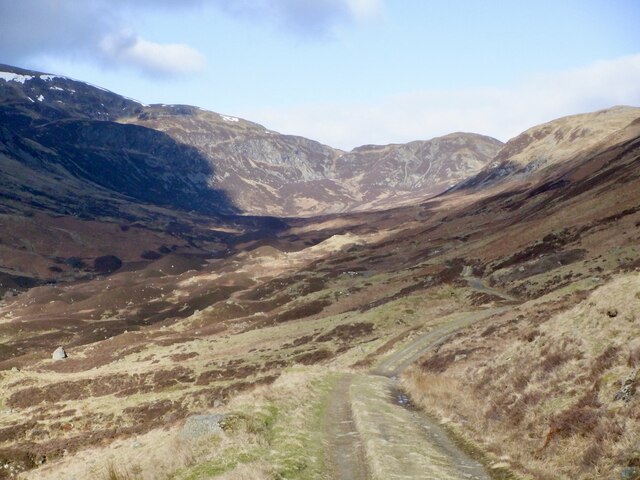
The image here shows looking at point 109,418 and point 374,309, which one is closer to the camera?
point 109,418

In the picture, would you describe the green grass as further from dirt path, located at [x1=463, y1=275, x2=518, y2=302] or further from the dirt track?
dirt path, located at [x1=463, y1=275, x2=518, y2=302]

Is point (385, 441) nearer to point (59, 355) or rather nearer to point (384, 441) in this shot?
point (384, 441)

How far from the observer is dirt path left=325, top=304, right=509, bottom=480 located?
1457 cm

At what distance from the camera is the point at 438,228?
159m

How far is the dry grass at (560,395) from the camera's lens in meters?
12.8

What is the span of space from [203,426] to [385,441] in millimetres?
6702

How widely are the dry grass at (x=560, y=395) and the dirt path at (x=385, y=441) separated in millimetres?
1152

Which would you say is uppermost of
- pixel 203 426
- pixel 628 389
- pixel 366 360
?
pixel 203 426

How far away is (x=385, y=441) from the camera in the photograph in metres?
17.4

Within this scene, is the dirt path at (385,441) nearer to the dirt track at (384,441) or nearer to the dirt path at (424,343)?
the dirt track at (384,441)

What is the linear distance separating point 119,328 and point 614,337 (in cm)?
9522

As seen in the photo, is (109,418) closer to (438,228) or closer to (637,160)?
(637,160)

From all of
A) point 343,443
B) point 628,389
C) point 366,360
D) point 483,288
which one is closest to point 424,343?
point 366,360

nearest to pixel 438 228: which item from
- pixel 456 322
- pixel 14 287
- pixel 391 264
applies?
pixel 391 264
